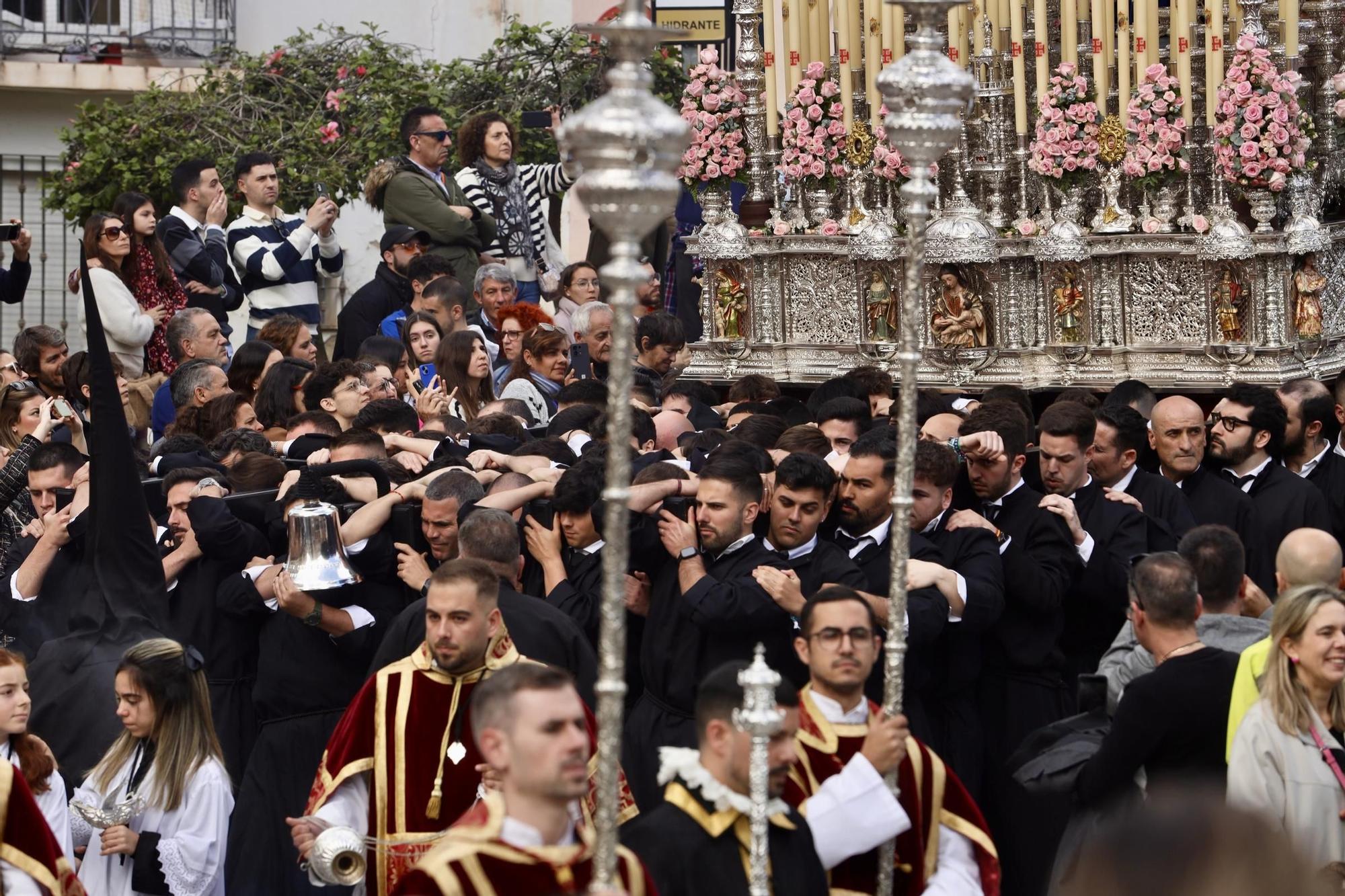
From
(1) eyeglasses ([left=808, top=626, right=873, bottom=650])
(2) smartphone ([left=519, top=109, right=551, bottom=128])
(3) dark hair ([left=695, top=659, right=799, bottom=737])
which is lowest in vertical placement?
(3) dark hair ([left=695, top=659, right=799, bottom=737])

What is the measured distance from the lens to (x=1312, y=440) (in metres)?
9.80

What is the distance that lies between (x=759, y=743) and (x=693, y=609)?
2326 mm

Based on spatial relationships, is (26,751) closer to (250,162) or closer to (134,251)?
(134,251)

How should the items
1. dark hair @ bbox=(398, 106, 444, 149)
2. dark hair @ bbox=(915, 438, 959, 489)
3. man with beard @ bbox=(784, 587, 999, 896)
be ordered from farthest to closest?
dark hair @ bbox=(398, 106, 444, 149)
dark hair @ bbox=(915, 438, 959, 489)
man with beard @ bbox=(784, 587, 999, 896)

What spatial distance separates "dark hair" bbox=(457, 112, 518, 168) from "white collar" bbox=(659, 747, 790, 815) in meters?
8.42

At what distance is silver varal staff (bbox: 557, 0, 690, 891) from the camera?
13.9 ft

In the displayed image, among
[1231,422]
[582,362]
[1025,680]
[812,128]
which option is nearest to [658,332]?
[582,362]

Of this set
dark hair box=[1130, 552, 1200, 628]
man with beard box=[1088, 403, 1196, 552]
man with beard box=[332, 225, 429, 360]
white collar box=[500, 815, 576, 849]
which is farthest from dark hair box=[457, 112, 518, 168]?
white collar box=[500, 815, 576, 849]

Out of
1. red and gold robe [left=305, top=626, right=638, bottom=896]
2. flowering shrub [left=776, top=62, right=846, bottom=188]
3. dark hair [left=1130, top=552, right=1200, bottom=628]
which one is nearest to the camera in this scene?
dark hair [left=1130, top=552, right=1200, bottom=628]

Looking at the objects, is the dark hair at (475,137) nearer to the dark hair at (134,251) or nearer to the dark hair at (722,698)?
the dark hair at (134,251)

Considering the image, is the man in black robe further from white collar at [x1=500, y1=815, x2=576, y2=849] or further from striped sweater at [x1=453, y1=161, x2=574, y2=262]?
striped sweater at [x1=453, y1=161, x2=574, y2=262]

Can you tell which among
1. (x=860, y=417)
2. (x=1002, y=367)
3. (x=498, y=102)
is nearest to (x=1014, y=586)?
(x=860, y=417)

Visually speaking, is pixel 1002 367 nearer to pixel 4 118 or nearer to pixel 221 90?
pixel 221 90

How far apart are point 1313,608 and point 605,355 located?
6.26 meters
